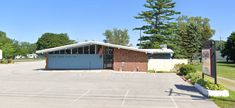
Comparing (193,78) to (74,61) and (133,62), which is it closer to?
(133,62)

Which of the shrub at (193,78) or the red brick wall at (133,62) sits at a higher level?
the red brick wall at (133,62)

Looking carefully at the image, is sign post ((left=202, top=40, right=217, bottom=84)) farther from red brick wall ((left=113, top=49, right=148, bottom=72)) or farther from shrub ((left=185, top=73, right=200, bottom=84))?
red brick wall ((left=113, top=49, right=148, bottom=72))

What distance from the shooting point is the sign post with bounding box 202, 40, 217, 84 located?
15.6m

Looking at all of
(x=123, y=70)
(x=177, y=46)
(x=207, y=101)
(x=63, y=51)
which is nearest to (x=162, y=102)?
(x=207, y=101)

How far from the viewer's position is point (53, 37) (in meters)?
109

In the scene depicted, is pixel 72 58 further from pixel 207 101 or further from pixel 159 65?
pixel 207 101

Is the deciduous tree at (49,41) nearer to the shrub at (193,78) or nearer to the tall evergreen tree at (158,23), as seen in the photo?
the tall evergreen tree at (158,23)

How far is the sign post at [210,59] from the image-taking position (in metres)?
15.6

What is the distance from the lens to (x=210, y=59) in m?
16.1

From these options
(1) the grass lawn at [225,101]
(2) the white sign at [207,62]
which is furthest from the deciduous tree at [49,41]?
(1) the grass lawn at [225,101]

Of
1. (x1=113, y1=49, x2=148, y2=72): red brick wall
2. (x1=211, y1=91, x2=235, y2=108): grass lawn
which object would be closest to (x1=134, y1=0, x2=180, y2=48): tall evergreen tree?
(x1=113, y1=49, x2=148, y2=72): red brick wall

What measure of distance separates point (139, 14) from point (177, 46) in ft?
31.1

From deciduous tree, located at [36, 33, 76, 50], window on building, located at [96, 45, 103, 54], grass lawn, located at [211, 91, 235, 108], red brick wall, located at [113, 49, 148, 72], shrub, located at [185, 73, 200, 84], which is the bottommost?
grass lawn, located at [211, 91, 235, 108]

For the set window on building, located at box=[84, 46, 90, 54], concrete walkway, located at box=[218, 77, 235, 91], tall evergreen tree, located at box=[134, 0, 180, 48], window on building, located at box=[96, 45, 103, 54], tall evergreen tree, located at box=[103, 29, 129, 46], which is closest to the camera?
concrete walkway, located at box=[218, 77, 235, 91]
